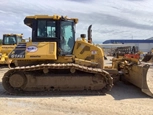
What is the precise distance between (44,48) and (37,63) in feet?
2.32

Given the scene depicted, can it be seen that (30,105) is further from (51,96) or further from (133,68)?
(133,68)

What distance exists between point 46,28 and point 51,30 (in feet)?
0.66

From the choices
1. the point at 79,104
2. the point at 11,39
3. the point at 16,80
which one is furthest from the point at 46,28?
the point at 11,39

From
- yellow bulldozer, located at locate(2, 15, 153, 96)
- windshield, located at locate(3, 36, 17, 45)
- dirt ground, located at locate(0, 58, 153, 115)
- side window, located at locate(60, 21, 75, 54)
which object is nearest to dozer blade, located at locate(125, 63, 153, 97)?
yellow bulldozer, located at locate(2, 15, 153, 96)

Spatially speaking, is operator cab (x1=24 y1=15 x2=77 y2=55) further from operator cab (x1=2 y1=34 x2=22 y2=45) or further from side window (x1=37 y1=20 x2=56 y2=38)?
operator cab (x1=2 y1=34 x2=22 y2=45)

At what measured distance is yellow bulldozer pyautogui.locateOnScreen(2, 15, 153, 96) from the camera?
29.5ft

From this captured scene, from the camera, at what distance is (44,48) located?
30.6 feet

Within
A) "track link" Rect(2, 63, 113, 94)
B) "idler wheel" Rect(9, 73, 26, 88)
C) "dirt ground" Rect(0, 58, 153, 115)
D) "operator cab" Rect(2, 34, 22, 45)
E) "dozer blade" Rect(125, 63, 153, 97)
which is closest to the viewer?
"dirt ground" Rect(0, 58, 153, 115)

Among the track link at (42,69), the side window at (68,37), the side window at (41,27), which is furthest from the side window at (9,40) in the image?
the track link at (42,69)

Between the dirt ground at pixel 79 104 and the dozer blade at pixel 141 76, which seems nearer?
the dirt ground at pixel 79 104

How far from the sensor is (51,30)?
960 centimetres

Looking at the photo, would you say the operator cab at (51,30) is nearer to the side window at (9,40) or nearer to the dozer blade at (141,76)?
the dozer blade at (141,76)

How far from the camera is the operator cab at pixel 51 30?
955 cm

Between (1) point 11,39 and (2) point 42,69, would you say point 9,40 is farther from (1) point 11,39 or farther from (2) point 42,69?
(2) point 42,69
